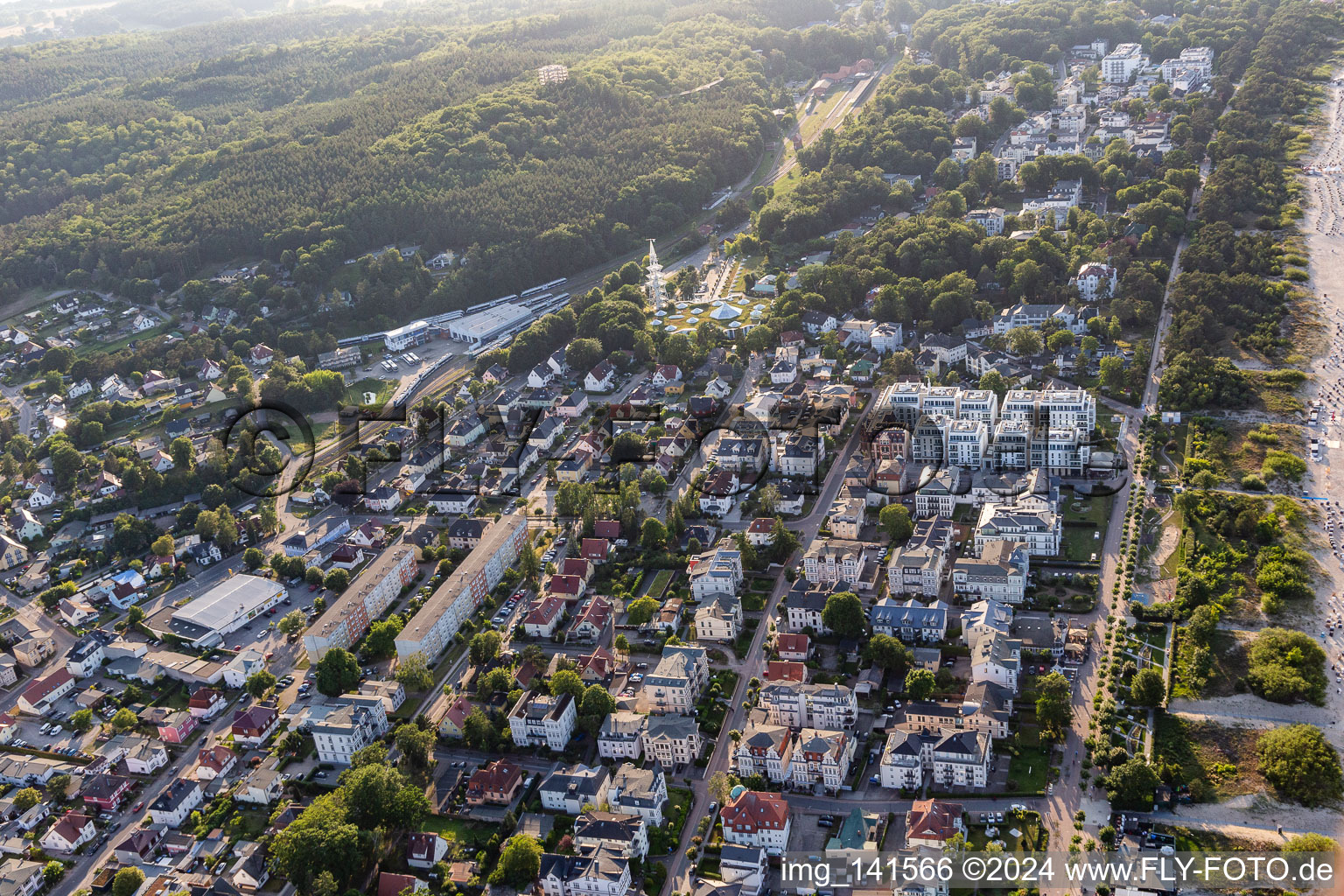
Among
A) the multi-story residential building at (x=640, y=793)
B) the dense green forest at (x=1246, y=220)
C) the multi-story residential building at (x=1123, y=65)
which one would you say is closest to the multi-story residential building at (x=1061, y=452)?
the dense green forest at (x=1246, y=220)

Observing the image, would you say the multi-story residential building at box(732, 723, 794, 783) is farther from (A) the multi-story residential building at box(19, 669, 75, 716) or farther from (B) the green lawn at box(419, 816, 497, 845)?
(A) the multi-story residential building at box(19, 669, 75, 716)

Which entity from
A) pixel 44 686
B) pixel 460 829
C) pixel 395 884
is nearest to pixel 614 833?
pixel 460 829

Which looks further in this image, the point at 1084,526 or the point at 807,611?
the point at 1084,526

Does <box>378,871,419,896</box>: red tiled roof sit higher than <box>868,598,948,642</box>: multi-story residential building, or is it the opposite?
<box>378,871,419,896</box>: red tiled roof

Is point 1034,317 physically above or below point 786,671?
above

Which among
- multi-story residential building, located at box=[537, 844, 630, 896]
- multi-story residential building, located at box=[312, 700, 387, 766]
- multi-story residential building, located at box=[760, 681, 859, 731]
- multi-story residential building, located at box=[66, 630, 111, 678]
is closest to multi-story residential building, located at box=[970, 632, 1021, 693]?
multi-story residential building, located at box=[760, 681, 859, 731]

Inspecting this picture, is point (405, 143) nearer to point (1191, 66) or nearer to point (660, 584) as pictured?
point (660, 584)

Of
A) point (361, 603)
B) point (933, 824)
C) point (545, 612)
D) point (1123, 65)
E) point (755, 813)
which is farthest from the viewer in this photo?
point (1123, 65)
